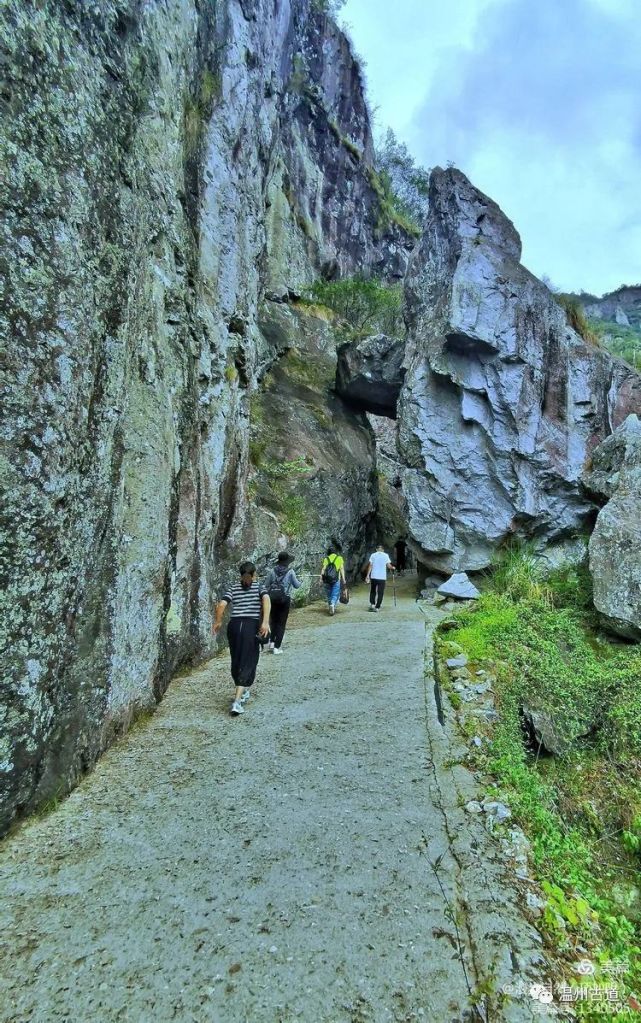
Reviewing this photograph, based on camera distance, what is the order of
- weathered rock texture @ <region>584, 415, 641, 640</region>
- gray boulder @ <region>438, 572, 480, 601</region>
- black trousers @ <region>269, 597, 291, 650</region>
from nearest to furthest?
black trousers @ <region>269, 597, 291, 650</region> < weathered rock texture @ <region>584, 415, 641, 640</region> < gray boulder @ <region>438, 572, 480, 601</region>

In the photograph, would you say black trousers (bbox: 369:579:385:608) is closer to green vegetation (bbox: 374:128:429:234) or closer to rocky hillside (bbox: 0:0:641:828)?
rocky hillside (bbox: 0:0:641:828)

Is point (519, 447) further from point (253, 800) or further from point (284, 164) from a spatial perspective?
point (284, 164)

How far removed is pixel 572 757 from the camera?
21.5 feet

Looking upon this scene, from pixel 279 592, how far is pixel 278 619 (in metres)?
0.53

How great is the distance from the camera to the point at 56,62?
13.6 ft

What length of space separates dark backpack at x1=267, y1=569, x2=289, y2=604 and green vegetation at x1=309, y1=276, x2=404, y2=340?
14.5 metres

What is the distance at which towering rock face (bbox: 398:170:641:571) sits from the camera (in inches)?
547

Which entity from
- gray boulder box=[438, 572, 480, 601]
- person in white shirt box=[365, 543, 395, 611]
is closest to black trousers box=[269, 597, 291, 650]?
person in white shirt box=[365, 543, 395, 611]

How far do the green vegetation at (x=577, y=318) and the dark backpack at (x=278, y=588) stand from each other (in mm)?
12912

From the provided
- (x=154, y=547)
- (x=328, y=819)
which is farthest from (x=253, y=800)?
(x=154, y=547)

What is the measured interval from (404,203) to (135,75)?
35.2 m

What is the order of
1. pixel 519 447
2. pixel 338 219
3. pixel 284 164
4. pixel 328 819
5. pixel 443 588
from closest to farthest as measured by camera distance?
pixel 328 819, pixel 443 588, pixel 519 447, pixel 284 164, pixel 338 219

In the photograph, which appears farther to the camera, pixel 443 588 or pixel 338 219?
pixel 338 219

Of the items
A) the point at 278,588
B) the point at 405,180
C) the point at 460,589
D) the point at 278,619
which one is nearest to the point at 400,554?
the point at 460,589
